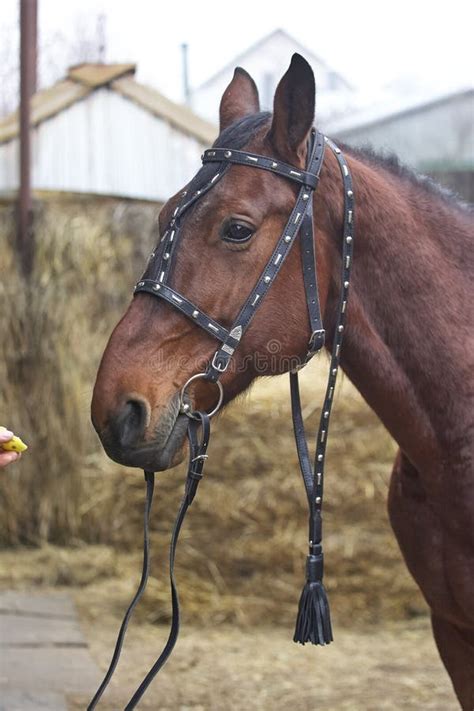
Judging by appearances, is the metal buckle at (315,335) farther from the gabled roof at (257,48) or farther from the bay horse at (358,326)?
the gabled roof at (257,48)

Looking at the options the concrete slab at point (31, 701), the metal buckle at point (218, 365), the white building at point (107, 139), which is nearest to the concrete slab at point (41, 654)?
the concrete slab at point (31, 701)

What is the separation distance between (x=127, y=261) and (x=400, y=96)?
9.06 ft

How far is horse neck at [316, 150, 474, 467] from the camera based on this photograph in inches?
98.0

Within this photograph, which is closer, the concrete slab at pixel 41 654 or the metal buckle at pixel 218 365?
the metal buckle at pixel 218 365

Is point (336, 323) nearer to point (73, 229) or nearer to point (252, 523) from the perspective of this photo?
point (252, 523)

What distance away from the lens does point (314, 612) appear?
2.51m

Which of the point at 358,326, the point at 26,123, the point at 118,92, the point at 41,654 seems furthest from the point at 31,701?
the point at 118,92

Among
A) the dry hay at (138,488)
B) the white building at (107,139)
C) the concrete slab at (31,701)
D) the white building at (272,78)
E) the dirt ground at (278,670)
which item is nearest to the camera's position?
the concrete slab at (31,701)

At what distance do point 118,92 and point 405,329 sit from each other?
12.7 ft

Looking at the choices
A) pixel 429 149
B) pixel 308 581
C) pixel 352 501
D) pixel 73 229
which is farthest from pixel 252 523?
pixel 429 149

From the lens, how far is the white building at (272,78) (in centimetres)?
558

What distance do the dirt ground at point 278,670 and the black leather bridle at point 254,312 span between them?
1776mm

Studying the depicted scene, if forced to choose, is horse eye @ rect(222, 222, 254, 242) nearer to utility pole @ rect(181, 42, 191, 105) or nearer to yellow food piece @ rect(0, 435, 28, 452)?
yellow food piece @ rect(0, 435, 28, 452)

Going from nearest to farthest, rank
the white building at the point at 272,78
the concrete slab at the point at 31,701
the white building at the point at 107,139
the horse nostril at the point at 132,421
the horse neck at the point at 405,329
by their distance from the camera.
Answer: the horse nostril at the point at 132,421, the horse neck at the point at 405,329, the concrete slab at the point at 31,701, the white building at the point at 272,78, the white building at the point at 107,139
